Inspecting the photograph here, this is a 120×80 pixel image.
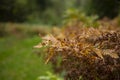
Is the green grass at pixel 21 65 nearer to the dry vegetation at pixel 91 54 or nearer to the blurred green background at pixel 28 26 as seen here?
the blurred green background at pixel 28 26

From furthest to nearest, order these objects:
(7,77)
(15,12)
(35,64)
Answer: (15,12), (35,64), (7,77)

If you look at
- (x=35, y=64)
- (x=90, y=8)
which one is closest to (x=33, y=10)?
(x=90, y=8)

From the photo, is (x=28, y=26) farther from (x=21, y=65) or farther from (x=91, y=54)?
(x=91, y=54)

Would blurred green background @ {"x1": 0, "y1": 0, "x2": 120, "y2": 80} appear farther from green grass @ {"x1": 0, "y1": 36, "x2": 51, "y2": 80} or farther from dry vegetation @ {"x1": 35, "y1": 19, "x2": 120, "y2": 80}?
dry vegetation @ {"x1": 35, "y1": 19, "x2": 120, "y2": 80}

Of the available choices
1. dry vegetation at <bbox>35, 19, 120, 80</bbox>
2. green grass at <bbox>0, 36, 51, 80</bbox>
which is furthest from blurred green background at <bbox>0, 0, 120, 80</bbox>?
dry vegetation at <bbox>35, 19, 120, 80</bbox>

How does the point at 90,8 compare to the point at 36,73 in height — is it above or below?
above

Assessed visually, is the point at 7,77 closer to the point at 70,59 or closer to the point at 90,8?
the point at 70,59

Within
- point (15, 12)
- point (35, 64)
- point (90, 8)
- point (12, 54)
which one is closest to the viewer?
point (35, 64)

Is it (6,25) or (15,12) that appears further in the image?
(15,12)

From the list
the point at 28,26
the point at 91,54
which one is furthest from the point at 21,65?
the point at 28,26
